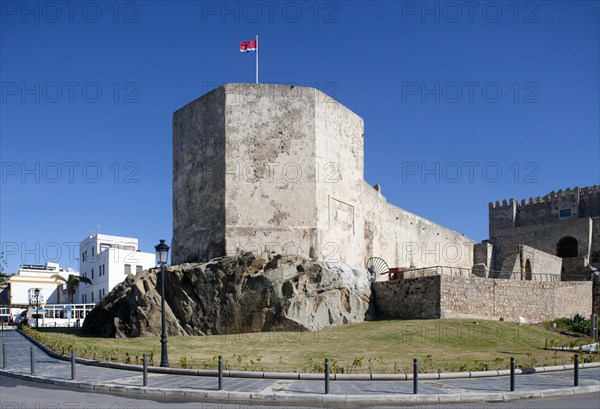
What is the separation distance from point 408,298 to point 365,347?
6.55 meters

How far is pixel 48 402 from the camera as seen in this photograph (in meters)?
10.1

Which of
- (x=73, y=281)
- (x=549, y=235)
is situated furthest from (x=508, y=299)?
(x=73, y=281)

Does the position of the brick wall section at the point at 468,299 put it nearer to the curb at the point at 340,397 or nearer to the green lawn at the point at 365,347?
the green lawn at the point at 365,347

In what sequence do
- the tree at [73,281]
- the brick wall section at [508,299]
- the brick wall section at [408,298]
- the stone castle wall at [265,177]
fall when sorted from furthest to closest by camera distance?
the tree at [73,281], the stone castle wall at [265,177], the brick wall section at [508,299], the brick wall section at [408,298]

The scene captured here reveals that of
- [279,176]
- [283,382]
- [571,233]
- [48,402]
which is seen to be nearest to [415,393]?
[283,382]

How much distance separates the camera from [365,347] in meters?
18.6

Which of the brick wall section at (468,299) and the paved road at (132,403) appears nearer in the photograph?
the paved road at (132,403)

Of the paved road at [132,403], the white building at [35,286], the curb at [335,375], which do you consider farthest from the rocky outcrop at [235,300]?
the white building at [35,286]

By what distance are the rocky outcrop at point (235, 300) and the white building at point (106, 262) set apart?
3331 cm

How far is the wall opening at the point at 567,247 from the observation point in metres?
45.5

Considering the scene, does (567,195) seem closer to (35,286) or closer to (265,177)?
(265,177)

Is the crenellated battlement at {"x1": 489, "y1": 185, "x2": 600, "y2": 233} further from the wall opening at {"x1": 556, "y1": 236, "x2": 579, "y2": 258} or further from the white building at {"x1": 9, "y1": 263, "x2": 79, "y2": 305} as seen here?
the white building at {"x1": 9, "y1": 263, "x2": 79, "y2": 305}

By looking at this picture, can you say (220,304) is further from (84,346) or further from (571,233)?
(571,233)

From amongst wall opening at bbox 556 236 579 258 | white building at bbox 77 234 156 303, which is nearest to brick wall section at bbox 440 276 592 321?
wall opening at bbox 556 236 579 258
